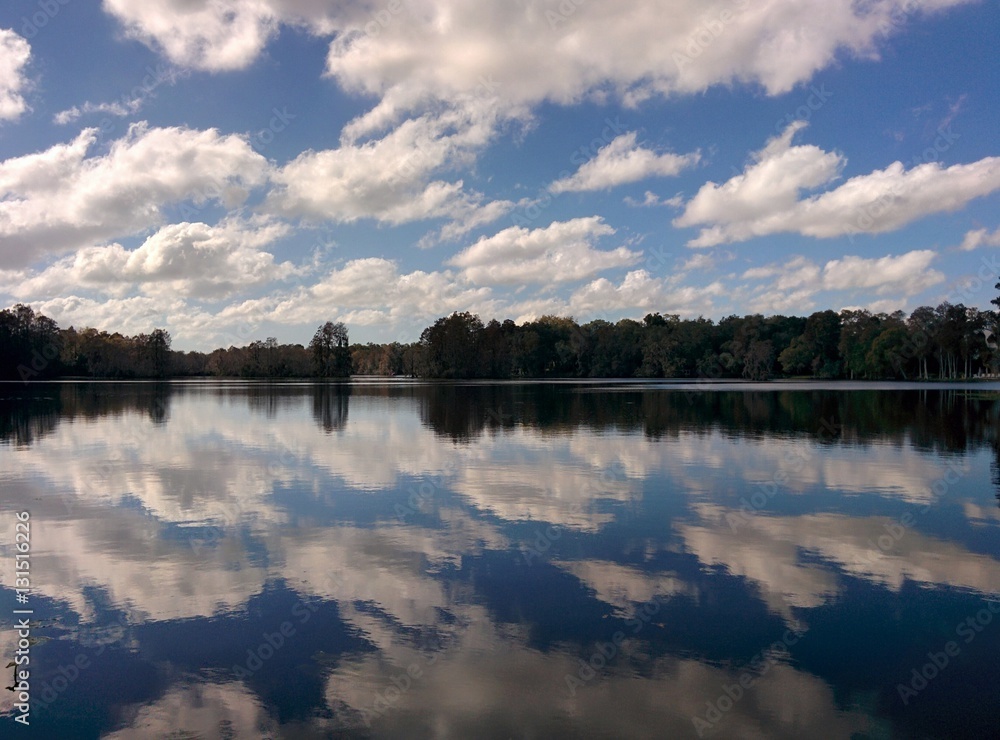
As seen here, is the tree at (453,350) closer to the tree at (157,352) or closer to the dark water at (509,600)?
the tree at (157,352)

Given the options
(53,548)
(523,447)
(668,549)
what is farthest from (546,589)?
(523,447)

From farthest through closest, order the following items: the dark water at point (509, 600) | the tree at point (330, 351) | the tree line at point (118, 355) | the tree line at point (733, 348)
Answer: the tree at point (330, 351) < the tree line at point (118, 355) < the tree line at point (733, 348) < the dark water at point (509, 600)

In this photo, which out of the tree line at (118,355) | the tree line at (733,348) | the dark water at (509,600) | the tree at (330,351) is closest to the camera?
the dark water at (509,600)

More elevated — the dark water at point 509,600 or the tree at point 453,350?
the tree at point 453,350

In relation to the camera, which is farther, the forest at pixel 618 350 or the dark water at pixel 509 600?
the forest at pixel 618 350

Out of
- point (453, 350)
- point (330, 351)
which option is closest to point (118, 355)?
point (330, 351)

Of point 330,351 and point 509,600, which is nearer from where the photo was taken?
point 509,600

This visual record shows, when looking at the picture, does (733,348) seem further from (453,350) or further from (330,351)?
(330,351)

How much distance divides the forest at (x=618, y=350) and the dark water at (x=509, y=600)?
12057 centimetres

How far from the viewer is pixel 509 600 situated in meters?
9.42

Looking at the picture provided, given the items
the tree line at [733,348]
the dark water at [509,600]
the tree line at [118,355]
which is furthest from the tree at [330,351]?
the dark water at [509,600]

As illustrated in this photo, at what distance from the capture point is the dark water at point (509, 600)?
6660mm

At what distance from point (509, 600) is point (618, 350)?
17011 centimetres

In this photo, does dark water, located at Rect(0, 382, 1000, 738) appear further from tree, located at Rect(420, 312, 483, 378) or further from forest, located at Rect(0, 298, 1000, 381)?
tree, located at Rect(420, 312, 483, 378)
